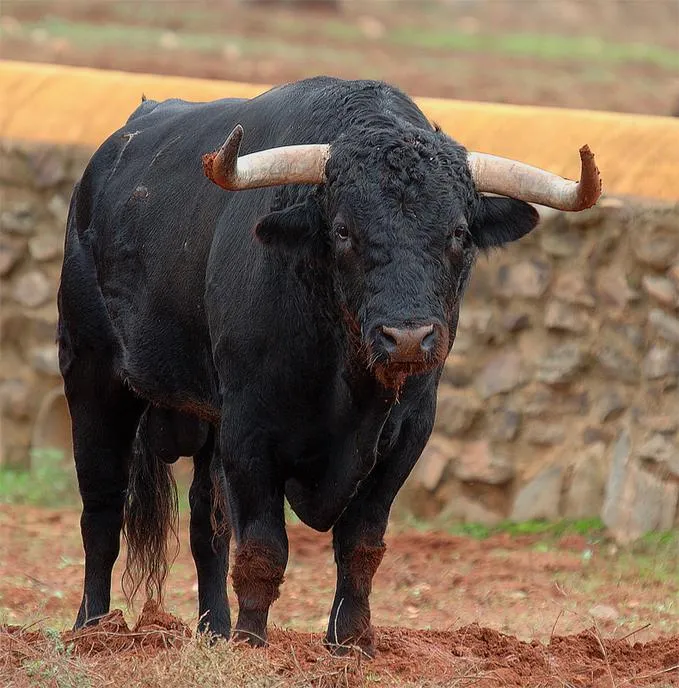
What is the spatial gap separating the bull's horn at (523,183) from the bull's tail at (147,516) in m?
2.02

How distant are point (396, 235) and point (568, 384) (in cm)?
363

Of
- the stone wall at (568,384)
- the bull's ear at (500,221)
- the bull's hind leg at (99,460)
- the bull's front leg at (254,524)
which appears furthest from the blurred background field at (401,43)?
the bull's front leg at (254,524)

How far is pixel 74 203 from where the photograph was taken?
6.27 meters

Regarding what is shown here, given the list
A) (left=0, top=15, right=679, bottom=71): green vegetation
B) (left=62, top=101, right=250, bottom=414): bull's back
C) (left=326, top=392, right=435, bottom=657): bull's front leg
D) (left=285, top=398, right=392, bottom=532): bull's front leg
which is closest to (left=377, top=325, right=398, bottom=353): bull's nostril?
(left=285, top=398, right=392, bottom=532): bull's front leg

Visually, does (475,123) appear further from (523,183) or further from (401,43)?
(401,43)

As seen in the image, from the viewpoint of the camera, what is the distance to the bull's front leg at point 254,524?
4.80m

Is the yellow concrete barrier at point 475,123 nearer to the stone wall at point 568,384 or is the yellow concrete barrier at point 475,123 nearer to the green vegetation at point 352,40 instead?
the stone wall at point 568,384

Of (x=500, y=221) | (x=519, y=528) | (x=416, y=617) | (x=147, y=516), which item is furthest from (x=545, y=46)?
(x=500, y=221)

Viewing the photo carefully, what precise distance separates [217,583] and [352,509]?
1243mm

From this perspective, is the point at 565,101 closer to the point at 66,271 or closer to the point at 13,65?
the point at 13,65

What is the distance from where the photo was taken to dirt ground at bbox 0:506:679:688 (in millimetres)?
4684

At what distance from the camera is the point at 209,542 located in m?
6.13

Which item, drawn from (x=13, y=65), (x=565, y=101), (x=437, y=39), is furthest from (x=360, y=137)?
(x=437, y=39)

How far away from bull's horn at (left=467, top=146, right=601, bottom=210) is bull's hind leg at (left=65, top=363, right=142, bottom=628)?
1852 mm
